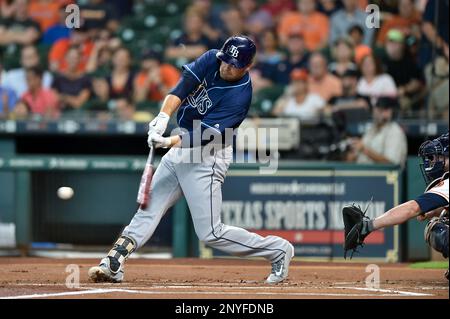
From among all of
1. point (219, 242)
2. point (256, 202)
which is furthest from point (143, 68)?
point (219, 242)

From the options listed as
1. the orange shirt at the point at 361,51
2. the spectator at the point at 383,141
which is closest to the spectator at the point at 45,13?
the orange shirt at the point at 361,51

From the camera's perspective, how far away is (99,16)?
13.3m

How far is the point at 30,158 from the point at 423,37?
14.7ft

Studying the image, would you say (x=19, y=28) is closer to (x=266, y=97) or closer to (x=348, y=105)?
(x=266, y=97)

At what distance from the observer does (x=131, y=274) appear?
301 inches

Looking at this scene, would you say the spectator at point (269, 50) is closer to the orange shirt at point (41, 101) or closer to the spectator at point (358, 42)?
the spectator at point (358, 42)

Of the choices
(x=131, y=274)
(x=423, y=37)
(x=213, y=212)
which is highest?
(x=423, y=37)

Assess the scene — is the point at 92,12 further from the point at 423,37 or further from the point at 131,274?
the point at 131,274

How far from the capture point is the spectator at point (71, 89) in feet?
38.3

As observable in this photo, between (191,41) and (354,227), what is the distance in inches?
250

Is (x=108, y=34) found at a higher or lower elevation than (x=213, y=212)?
higher

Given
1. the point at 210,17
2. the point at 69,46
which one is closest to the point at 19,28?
the point at 69,46

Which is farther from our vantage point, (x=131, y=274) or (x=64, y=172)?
(x=64, y=172)

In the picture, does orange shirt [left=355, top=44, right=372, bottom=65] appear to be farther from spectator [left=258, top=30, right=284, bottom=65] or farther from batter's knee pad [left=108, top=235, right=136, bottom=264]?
batter's knee pad [left=108, top=235, right=136, bottom=264]
